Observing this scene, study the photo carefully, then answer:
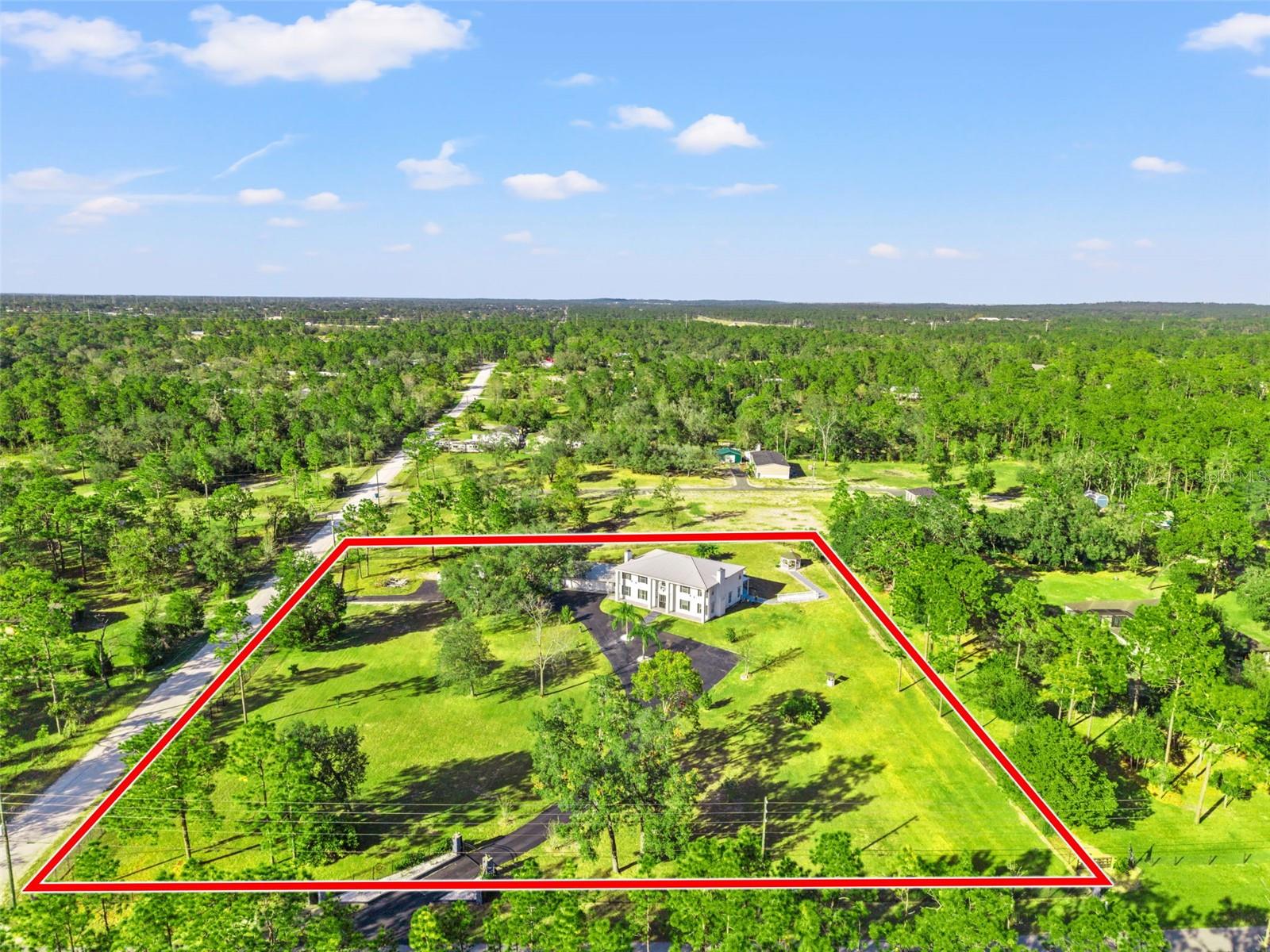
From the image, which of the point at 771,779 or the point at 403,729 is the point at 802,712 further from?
the point at 403,729

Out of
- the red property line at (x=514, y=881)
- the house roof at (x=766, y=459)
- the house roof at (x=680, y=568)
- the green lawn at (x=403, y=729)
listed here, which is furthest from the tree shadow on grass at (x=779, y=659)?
the house roof at (x=766, y=459)

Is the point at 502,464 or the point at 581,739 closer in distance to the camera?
the point at 581,739

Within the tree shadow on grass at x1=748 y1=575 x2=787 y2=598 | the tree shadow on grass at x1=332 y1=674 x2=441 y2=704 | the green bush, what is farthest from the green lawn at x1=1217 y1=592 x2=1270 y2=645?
the tree shadow on grass at x1=332 y1=674 x2=441 y2=704

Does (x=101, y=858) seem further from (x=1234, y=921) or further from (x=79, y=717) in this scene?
(x=1234, y=921)

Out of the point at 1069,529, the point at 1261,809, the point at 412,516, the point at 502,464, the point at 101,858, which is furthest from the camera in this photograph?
the point at 502,464

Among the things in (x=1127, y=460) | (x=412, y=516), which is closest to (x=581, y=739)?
(x=412, y=516)

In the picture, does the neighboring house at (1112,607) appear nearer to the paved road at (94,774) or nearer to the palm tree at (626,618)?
the palm tree at (626,618)

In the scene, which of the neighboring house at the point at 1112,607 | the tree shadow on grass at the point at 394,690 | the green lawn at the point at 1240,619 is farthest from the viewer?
the green lawn at the point at 1240,619
